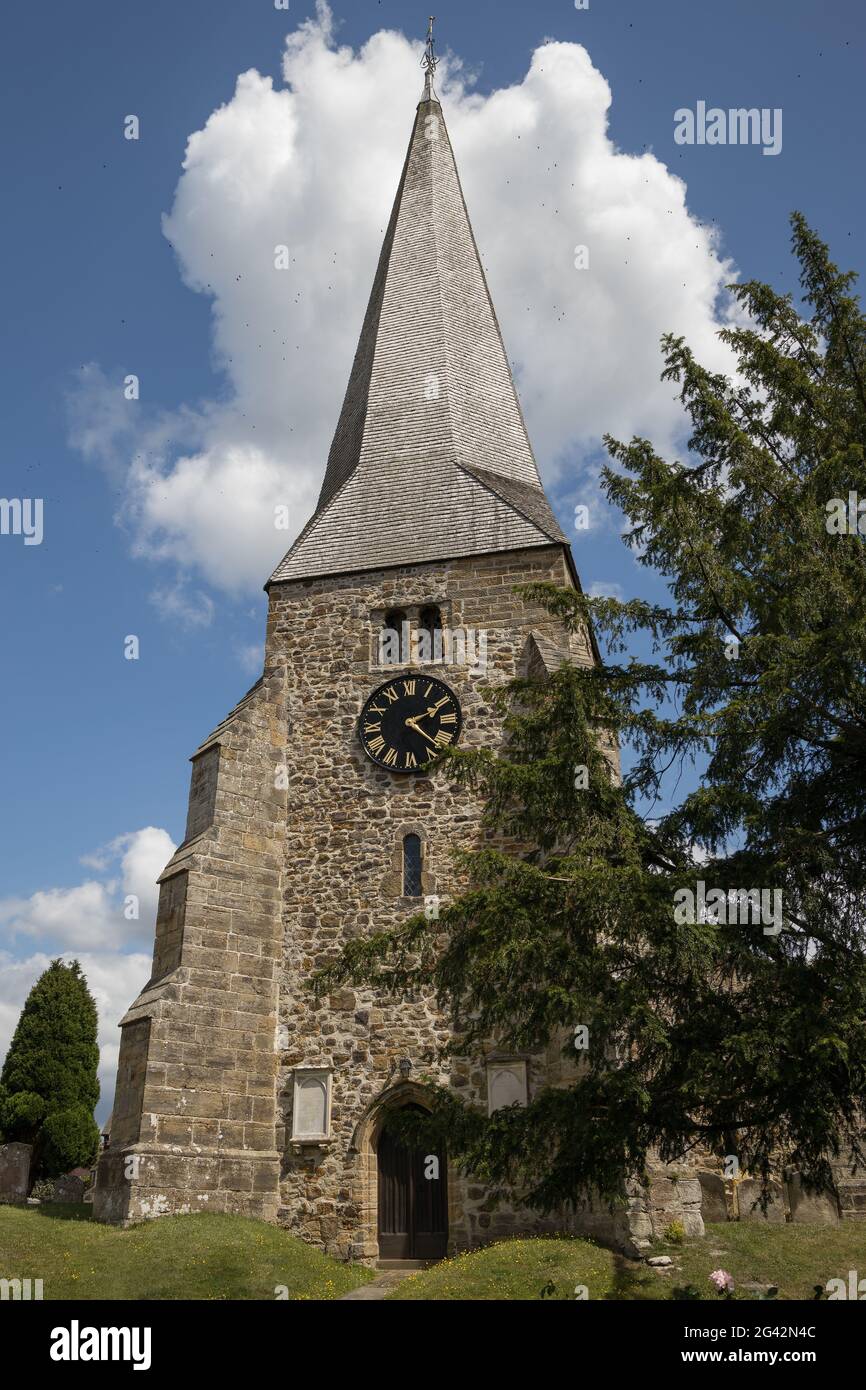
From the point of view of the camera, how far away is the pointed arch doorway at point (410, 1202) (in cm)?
1367

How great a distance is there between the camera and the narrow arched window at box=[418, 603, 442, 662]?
1641cm

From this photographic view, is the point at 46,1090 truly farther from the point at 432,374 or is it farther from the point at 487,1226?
the point at 432,374

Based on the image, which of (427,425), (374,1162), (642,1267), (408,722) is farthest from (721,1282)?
(427,425)

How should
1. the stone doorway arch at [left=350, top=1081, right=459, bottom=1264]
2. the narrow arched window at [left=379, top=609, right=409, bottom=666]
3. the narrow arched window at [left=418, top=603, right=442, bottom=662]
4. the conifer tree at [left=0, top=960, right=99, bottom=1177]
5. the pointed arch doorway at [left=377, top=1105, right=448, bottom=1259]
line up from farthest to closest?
the conifer tree at [left=0, top=960, right=99, bottom=1177] → the narrow arched window at [left=379, top=609, right=409, bottom=666] → the narrow arched window at [left=418, top=603, right=442, bottom=662] → the pointed arch doorway at [left=377, top=1105, right=448, bottom=1259] → the stone doorway arch at [left=350, top=1081, right=459, bottom=1264]

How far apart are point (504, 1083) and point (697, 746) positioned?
5.82 m

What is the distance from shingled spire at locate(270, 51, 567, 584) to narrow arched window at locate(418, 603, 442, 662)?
2.72 feet

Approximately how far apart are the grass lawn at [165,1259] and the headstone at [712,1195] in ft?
13.0

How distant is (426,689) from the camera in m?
16.1

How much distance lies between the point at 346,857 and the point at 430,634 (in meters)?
3.42

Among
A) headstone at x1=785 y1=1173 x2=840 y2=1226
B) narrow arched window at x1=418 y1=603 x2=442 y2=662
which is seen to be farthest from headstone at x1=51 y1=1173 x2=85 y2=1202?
headstone at x1=785 y1=1173 x2=840 y2=1226

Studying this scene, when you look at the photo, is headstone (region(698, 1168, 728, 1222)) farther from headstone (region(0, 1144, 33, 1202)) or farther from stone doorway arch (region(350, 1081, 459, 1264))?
headstone (region(0, 1144, 33, 1202))

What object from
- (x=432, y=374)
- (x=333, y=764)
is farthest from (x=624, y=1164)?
(x=432, y=374)

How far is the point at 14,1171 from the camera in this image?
1571cm

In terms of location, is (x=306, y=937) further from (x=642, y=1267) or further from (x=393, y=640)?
(x=642, y=1267)
